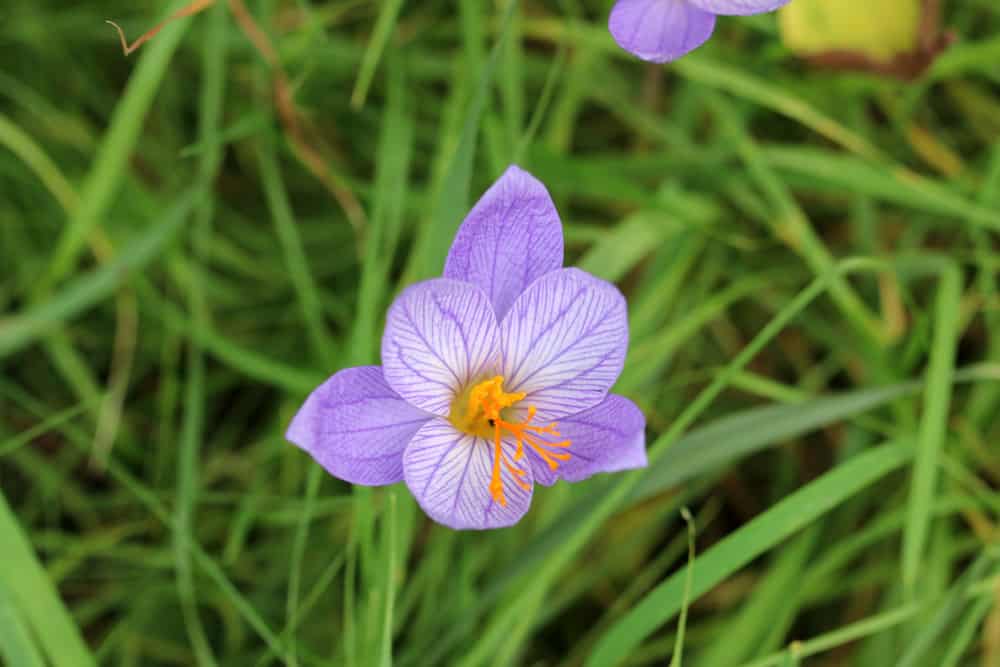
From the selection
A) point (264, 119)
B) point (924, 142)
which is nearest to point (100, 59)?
point (264, 119)

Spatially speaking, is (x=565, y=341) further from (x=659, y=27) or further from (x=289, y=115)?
(x=289, y=115)

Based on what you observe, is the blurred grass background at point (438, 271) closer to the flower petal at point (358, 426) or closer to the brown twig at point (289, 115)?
the brown twig at point (289, 115)

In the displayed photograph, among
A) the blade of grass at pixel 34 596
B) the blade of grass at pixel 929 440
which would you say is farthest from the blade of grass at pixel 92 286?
the blade of grass at pixel 929 440

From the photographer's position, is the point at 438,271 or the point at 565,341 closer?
the point at 565,341

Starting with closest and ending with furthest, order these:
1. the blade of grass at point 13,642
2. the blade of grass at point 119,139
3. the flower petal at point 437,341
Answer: the flower petal at point 437,341, the blade of grass at point 13,642, the blade of grass at point 119,139

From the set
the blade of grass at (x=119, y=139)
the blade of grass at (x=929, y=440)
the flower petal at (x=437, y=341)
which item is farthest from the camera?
the blade of grass at (x=119, y=139)

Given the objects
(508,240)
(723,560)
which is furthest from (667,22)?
(723,560)

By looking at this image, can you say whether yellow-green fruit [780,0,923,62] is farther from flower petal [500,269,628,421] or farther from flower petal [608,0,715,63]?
flower petal [500,269,628,421]

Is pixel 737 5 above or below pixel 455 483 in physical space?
above
